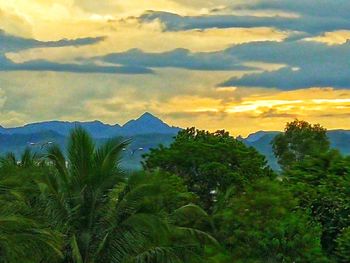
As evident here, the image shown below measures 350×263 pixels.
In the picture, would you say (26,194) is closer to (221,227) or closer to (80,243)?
(80,243)

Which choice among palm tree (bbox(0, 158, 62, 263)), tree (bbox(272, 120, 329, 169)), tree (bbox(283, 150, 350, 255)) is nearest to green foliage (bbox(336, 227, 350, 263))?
tree (bbox(283, 150, 350, 255))

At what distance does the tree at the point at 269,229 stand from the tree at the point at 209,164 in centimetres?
1468

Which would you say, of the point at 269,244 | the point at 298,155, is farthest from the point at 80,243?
the point at 298,155

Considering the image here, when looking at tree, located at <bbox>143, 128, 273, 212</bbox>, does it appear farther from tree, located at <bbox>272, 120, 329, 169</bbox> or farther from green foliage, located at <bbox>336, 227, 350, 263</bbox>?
tree, located at <bbox>272, 120, 329, 169</bbox>

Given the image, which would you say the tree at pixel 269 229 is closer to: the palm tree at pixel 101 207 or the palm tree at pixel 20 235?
the palm tree at pixel 101 207

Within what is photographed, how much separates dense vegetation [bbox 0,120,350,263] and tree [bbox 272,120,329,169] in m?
54.7

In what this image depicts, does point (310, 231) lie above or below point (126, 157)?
below

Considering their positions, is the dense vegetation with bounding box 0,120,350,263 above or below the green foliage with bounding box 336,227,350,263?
above

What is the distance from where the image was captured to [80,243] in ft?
101

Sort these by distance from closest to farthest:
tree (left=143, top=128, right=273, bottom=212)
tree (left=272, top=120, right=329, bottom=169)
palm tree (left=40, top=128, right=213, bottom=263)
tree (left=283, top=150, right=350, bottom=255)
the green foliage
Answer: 1. palm tree (left=40, top=128, right=213, bottom=263)
2. the green foliage
3. tree (left=283, top=150, right=350, bottom=255)
4. tree (left=143, top=128, right=273, bottom=212)
5. tree (left=272, top=120, right=329, bottom=169)

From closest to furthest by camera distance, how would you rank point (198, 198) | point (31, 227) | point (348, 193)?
1. point (31, 227)
2. point (348, 193)
3. point (198, 198)

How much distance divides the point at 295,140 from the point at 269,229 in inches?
2499

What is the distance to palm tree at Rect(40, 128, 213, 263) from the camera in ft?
100

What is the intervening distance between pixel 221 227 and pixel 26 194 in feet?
30.6
